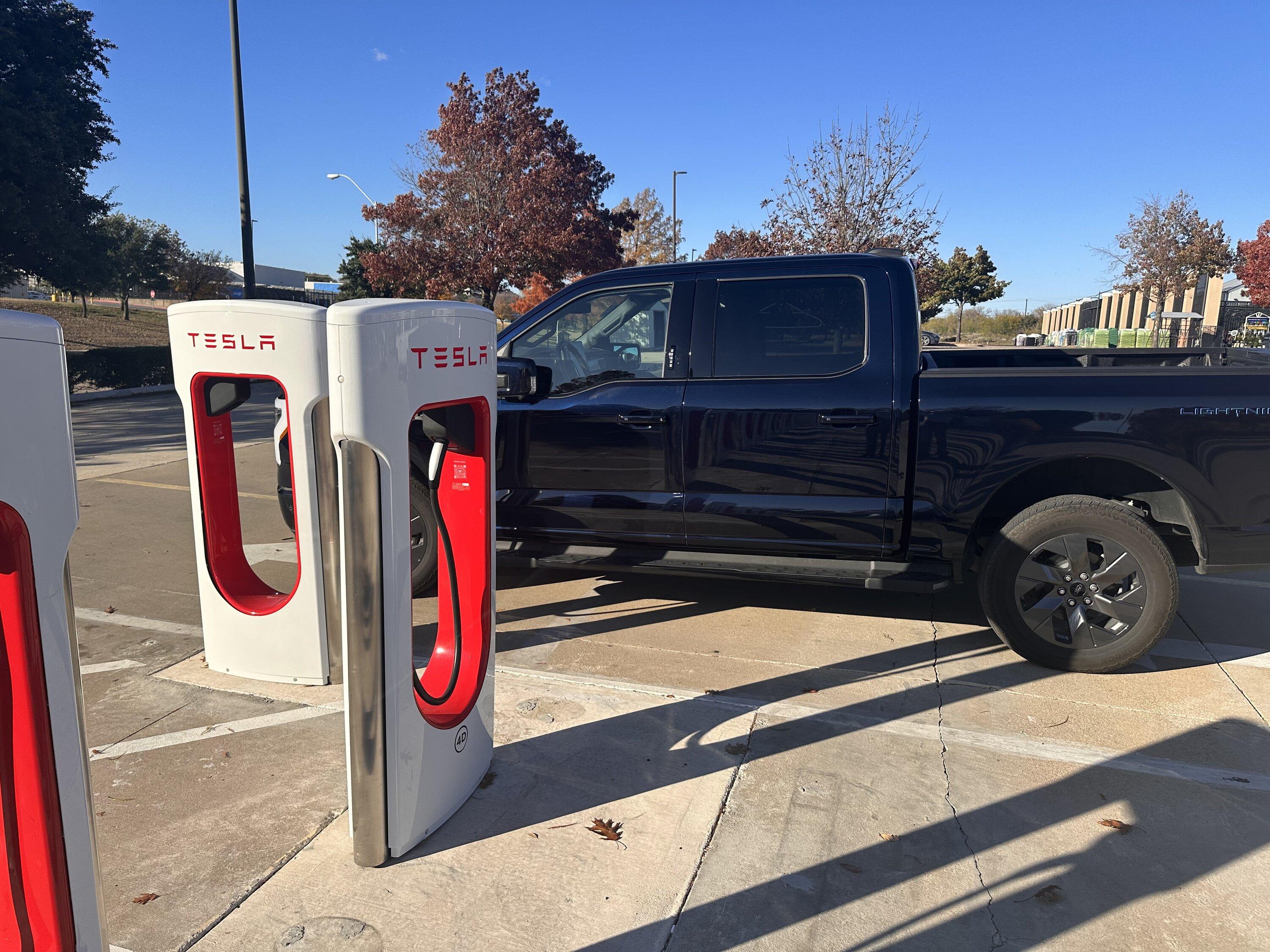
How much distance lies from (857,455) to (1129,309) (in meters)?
53.3

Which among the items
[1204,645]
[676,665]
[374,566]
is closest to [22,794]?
[374,566]

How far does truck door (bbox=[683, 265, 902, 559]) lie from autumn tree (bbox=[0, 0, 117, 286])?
19025 millimetres

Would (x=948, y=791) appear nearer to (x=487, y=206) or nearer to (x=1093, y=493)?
(x=1093, y=493)

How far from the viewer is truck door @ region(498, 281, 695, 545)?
4.74 meters

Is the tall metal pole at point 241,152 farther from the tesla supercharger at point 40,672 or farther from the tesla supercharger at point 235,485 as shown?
the tesla supercharger at point 40,672

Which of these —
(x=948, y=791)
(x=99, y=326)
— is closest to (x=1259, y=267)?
(x=948, y=791)

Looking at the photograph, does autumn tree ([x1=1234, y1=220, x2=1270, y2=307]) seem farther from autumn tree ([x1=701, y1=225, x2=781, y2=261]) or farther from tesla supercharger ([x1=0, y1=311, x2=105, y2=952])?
tesla supercharger ([x1=0, y1=311, x2=105, y2=952])

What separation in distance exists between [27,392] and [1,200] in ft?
67.3

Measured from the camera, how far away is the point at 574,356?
496cm

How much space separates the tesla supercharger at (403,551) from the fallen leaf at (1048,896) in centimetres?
193

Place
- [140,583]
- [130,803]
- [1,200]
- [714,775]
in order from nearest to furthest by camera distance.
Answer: [130,803], [714,775], [140,583], [1,200]

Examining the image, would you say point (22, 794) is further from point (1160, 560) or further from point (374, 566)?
point (1160, 560)

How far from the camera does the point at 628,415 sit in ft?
15.5

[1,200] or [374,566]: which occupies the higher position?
[1,200]
